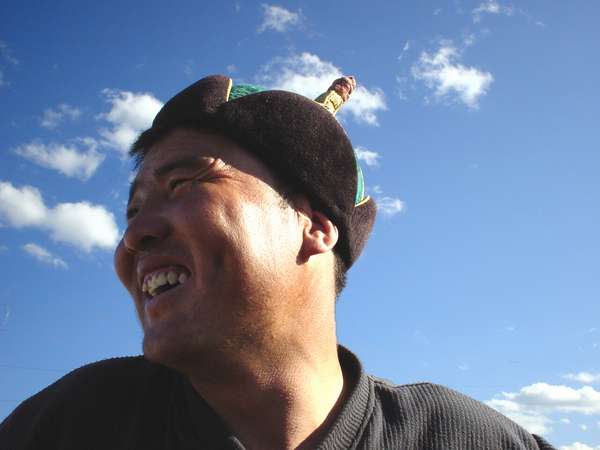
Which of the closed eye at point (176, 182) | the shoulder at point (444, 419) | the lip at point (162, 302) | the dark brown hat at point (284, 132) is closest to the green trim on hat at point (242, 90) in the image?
the dark brown hat at point (284, 132)

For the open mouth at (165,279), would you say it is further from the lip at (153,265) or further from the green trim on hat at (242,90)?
the green trim on hat at (242,90)

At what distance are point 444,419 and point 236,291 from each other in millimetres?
1215

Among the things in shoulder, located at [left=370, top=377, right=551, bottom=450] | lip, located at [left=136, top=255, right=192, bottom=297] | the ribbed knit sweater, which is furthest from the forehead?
shoulder, located at [left=370, top=377, right=551, bottom=450]

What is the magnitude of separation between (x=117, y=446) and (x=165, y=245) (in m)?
0.91

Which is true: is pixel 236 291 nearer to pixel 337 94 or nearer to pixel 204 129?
pixel 204 129

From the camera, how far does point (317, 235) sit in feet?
10.4

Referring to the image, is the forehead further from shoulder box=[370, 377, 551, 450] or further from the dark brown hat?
shoulder box=[370, 377, 551, 450]

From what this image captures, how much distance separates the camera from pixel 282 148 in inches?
122

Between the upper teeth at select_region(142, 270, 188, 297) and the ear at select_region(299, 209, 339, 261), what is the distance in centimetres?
61

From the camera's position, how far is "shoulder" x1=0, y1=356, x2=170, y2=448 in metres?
2.80

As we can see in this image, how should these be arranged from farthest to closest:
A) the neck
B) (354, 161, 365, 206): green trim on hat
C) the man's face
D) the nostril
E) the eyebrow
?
(354, 161, 365, 206): green trim on hat → the eyebrow → the nostril → the neck → the man's face

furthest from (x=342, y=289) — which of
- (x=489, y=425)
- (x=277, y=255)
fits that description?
(x=489, y=425)

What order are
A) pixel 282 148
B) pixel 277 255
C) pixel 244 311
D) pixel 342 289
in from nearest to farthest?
pixel 244 311 < pixel 277 255 < pixel 282 148 < pixel 342 289

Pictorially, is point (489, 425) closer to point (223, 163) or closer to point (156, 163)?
point (223, 163)
